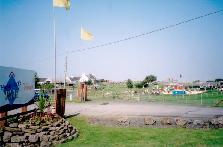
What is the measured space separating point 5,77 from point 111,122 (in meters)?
7.50

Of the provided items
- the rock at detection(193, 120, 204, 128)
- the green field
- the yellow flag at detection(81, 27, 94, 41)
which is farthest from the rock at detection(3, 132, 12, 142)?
the green field

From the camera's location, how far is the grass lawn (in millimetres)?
12148

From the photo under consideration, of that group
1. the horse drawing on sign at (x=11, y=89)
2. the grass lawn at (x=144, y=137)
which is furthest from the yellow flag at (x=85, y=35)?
the horse drawing on sign at (x=11, y=89)

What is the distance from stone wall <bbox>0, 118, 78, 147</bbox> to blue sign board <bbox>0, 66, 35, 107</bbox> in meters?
1.25

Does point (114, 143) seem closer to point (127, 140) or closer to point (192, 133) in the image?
point (127, 140)

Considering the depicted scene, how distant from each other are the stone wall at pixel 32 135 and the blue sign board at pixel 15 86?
1.25 metres

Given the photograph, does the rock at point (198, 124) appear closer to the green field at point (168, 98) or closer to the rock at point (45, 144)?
the rock at point (45, 144)

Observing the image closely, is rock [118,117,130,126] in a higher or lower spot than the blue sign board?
lower

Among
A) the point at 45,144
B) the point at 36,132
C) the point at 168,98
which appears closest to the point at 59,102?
the point at 36,132

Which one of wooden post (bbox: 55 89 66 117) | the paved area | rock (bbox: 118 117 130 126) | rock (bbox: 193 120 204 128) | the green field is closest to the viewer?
rock (bbox: 193 120 204 128)

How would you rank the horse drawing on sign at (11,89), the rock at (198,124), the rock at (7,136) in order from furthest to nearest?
the rock at (198,124), the horse drawing on sign at (11,89), the rock at (7,136)

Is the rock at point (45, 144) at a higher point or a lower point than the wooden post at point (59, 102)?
lower

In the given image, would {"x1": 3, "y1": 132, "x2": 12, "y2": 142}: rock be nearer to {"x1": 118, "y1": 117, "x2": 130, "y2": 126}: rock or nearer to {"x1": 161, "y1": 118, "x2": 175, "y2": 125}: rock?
{"x1": 118, "y1": 117, "x2": 130, "y2": 126}: rock

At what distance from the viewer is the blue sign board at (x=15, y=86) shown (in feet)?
39.6
